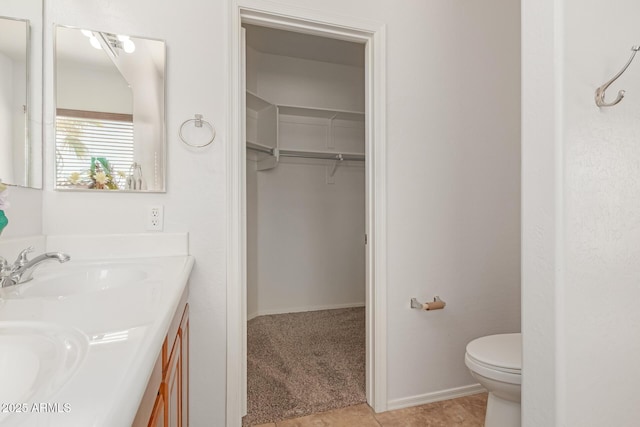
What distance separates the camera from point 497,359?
1317mm

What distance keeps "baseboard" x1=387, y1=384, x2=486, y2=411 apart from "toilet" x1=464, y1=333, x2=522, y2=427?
458mm

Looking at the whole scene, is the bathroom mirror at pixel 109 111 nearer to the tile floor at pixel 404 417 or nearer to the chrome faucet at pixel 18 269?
the chrome faucet at pixel 18 269

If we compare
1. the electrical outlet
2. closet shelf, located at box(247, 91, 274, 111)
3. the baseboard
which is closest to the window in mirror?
the electrical outlet

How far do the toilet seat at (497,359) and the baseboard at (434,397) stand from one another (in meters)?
0.56

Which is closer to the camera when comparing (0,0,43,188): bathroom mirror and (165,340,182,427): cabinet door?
(165,340,182,427): cabinet door

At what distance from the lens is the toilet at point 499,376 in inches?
49.9

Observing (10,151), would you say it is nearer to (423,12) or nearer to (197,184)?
(197,184)

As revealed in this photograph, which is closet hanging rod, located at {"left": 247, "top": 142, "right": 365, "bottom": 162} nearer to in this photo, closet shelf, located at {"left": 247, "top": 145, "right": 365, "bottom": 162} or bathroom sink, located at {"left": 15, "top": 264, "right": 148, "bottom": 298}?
closet shelf, located at {"left": 247, "top": 145, "right": 365, "bottom": 162}

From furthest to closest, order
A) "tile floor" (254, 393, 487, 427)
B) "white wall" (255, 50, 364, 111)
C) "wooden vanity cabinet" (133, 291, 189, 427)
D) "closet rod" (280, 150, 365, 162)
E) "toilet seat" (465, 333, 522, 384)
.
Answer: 1. "white wall" (255, 50, 364, 111)
2. "closet rod" (280, 150, 365, 162)
3. "tile floor" (254, 393, 487, 427)
4. "toilet seat" (465, 333, 522, 384)
5. "wooden vanity cabinet" (133, 291, 189, 427)

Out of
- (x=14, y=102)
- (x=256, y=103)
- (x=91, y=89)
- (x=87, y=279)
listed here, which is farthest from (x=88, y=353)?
(x=256, y=103)

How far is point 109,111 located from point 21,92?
10.5 inches

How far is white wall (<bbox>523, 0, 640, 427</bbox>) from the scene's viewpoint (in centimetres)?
91

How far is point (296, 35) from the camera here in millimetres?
2781

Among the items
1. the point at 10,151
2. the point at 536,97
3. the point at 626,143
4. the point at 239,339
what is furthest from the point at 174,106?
the point at 626,143
